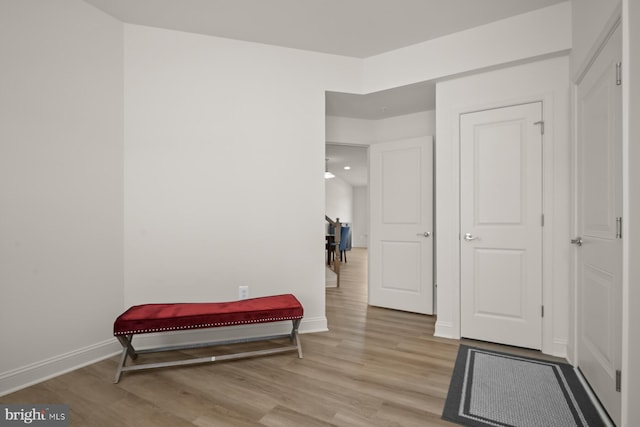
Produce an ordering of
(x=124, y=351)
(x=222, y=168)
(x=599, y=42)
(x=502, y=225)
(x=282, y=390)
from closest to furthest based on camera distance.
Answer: (x=599, y=42)
(x=282, y=390)
(x=124, y=351)
(x=502, y=225)
(x=222, y=168)

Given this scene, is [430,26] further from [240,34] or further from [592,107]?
[240,34]

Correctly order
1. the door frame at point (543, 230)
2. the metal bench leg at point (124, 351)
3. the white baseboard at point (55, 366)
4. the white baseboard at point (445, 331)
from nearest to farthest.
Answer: the white baseboard at point (55, 366), the metal bench leg at point (124, 351), the door frame at point (543, 230), the white baseboard at point (445, 331)

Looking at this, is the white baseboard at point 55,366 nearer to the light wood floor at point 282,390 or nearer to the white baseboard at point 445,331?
the light wood floor at point 282,390

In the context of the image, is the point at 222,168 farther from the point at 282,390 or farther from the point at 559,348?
the point at 559,348

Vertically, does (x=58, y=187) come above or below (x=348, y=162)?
below

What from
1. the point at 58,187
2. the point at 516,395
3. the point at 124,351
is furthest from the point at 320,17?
the point at 516,395

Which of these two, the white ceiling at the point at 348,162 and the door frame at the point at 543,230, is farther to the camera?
the white ceiling at the point at 348,162

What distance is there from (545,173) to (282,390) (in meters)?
2.67

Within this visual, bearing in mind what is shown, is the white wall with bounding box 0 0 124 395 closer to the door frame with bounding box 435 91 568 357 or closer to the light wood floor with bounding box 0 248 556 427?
the light wood floor with bounding box 0 248 556 427

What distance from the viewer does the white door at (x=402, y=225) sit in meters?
3.70

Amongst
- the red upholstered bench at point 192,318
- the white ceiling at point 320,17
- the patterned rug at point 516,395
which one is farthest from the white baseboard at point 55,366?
the white ceiling at point 320,17

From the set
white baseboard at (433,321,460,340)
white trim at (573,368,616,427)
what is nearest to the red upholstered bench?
white baseboard at (433,321,460,340)

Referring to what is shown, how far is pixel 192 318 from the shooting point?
2.18 metres

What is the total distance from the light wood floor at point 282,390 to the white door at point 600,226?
88cm
